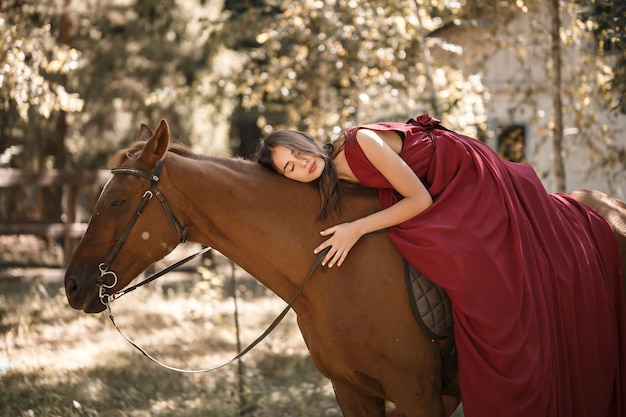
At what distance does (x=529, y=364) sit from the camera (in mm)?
3115

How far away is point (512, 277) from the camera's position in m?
3.23

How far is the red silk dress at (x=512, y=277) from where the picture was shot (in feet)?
10.3

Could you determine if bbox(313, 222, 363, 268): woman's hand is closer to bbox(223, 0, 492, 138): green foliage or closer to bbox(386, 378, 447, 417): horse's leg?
bbox(386, 378, 447, 417): horse's leg

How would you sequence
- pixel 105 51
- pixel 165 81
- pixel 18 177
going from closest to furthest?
pixel 18 177 < pixel 105 51 < pixel 165 81

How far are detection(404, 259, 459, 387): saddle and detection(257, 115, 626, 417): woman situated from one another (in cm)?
8

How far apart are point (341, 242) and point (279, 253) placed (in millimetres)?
333

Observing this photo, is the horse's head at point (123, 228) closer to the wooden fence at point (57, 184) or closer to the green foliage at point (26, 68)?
the green foliage at point (26, 68)

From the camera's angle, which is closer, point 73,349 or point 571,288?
point 571,288

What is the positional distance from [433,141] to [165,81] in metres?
12.2

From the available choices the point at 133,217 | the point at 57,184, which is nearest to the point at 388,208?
the point at 133,217

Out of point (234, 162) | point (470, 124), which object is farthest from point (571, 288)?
point (470, 124)

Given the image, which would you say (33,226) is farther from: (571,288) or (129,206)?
(571,288)

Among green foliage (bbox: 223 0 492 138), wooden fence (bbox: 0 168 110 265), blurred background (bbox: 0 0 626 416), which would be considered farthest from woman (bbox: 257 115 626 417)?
wooden fence (bbox: 0 168 110 265)

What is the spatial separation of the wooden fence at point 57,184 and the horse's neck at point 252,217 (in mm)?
7206
